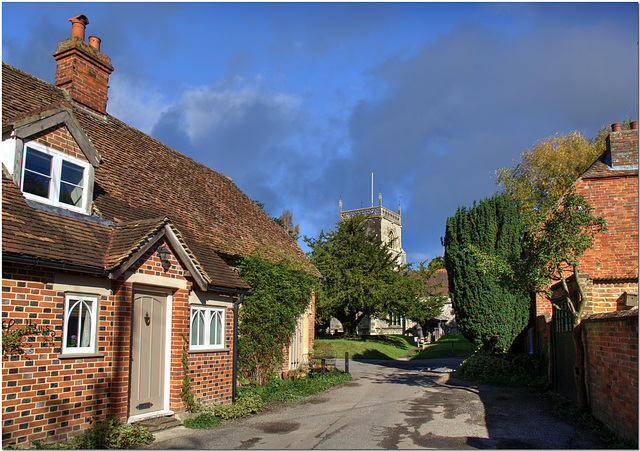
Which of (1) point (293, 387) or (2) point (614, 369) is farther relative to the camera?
(1) point (293, 387)

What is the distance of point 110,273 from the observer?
8.09 metres

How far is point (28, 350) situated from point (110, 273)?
5.51 ft

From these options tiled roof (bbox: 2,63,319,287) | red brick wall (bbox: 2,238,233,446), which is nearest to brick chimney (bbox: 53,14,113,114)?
tiled roof (bbox: 2,63,319,287)

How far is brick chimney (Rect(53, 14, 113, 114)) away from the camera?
12969 mm

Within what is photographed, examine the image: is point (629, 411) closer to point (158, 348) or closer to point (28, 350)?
point (158, 348)

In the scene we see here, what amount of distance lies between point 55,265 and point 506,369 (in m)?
14.6

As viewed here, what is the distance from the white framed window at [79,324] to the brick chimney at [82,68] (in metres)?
7.52

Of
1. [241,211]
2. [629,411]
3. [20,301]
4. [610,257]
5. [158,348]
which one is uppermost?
[241,211]

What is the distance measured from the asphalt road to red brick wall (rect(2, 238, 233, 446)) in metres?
1.33

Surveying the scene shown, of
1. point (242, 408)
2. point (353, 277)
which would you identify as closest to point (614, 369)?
point (242, 408)

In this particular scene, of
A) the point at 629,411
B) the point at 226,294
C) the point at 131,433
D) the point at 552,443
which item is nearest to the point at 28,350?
the point at 131,433

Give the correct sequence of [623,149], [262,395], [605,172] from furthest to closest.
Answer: [623,149] → [605,172] → [262,395]

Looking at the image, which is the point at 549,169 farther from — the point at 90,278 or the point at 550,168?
the point at 90,278

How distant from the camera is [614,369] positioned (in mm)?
7949
